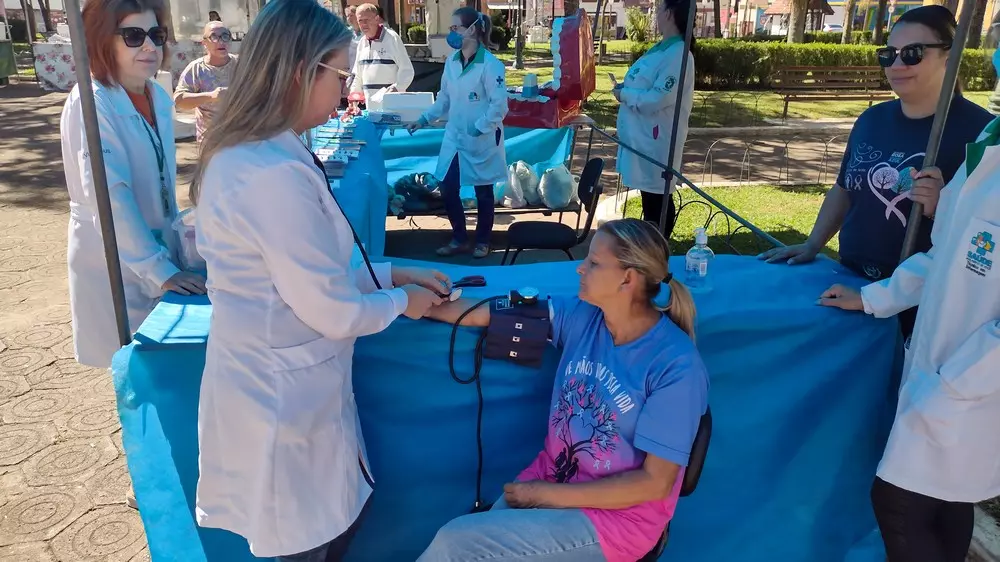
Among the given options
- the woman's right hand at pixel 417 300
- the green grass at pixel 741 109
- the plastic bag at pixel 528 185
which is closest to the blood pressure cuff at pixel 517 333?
the woman's right hand at pixel 417 300

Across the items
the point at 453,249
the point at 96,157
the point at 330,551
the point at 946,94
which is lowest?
the point at 453,249

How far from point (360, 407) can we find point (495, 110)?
11.3 ft

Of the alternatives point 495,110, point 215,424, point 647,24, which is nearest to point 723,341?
point 215,424

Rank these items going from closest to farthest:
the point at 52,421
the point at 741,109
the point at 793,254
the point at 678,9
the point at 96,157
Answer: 1. the point at 96,157
2. the point at 793,254
3. the point at 52,421
4. the point at 678,9
5. the point at 741,109

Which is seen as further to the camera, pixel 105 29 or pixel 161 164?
pixel 161 164

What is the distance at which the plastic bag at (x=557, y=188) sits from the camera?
5746 millimetres

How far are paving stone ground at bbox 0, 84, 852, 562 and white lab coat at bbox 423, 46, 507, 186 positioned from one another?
2.28ft

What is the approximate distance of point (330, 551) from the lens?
5.84ft

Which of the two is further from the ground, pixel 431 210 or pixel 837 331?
pixel 837 331

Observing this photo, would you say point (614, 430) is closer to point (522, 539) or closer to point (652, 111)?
point (522, 539)

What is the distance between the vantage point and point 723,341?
2111 millimetres

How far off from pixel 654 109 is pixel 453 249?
183 centimetres

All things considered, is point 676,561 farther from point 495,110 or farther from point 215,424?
point 495,110

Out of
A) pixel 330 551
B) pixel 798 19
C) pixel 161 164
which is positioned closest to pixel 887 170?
pixel 330 551
